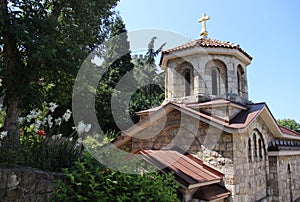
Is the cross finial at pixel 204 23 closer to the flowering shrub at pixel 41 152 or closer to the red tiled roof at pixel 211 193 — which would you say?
the red tiled roof at pixel 211 193

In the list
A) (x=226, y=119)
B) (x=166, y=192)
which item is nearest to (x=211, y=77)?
(x=226, y=119)

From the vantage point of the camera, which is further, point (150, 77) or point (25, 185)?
point (150, 77)

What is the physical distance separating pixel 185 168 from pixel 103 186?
301 centimetres

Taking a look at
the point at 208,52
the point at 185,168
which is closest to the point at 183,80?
the point at 208,52

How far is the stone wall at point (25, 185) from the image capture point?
358 centimetres

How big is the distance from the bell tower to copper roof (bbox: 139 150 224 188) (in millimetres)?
2563

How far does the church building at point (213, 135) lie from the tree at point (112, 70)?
8.30 m

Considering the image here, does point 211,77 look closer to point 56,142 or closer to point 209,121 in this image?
point 209,121

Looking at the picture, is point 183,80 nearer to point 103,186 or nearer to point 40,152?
point 40,152

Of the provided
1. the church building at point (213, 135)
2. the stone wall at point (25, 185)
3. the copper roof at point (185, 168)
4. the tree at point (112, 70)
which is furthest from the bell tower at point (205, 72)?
the tree at point (112, 70)

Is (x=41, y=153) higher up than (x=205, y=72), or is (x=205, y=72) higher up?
(x=205, y=72)

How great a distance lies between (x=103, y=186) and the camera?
378cm

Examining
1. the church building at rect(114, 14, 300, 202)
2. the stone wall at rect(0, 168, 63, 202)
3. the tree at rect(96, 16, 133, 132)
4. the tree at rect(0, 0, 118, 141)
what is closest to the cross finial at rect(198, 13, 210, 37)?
the church building at rect(114, 14, 300, 202)

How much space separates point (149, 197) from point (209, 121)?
11.6 ft
